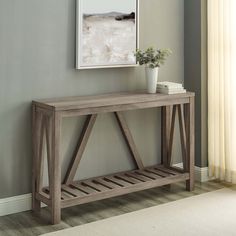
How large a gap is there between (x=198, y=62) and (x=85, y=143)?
4.24ft

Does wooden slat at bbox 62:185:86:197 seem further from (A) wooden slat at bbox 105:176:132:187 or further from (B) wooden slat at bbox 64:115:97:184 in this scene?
(A) wooden slat at bbox 105:176:132:187

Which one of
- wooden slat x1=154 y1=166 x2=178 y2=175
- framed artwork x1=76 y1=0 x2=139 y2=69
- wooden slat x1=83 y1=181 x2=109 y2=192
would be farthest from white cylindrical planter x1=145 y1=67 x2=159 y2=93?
wooden slat x1=83 y1=181 x2=109 y2=192

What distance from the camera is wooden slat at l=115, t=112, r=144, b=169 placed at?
14.1 ft

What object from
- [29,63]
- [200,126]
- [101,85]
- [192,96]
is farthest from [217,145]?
[29,63]

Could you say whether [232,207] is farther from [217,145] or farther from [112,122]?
[112,122]

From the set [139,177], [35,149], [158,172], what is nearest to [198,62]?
[158,172]

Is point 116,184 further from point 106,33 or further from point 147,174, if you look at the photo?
point 106,33

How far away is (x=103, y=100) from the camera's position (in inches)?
152

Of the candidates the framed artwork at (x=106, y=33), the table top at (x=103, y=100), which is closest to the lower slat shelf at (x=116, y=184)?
the table top at (x=103, y=100)

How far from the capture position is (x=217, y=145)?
4.62m

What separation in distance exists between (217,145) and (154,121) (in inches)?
23.3

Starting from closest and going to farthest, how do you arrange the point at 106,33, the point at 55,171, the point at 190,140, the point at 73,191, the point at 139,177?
the point at 55,171 < the point at 73,191 < the point at 106,33 < the point at 139,177 < the point at 190,140

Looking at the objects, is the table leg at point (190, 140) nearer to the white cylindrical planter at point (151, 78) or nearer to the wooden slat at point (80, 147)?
the white cylindrical planter at point (151, 78)

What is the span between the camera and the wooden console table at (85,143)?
3652mm
